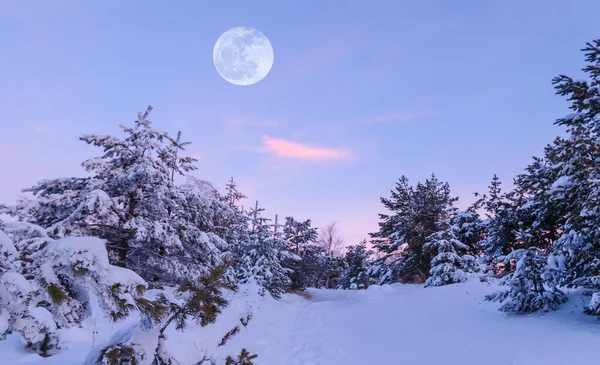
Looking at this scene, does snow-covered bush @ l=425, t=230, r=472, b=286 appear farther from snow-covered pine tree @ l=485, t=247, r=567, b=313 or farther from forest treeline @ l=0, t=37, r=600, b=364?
snow-covered pine tree @ l=485, t=247, r=567, b=313

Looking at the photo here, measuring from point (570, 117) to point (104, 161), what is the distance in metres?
14.3

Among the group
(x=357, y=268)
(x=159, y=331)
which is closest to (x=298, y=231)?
(x=357, y=268)

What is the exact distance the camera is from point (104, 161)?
436 inches

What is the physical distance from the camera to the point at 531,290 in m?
8.71

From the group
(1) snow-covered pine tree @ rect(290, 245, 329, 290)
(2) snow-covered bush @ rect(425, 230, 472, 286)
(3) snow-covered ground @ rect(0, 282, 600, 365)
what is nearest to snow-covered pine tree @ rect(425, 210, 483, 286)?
(2) snow-covered bush @ rect(425, 230, 472, 286)

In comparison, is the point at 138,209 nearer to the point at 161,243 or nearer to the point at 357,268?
the point at 161,243

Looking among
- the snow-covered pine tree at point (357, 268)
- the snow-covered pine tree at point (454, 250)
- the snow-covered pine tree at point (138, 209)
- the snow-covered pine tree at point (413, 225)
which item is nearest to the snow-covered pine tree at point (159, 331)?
the snow-covered pine tree at point (138, 209)

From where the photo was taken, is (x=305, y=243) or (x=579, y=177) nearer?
(x=579, y=177)

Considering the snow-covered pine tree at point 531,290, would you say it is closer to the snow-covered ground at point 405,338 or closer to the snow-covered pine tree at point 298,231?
the snow-covered ground at point 405,338

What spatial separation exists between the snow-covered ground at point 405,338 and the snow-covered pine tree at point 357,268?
23558 mm

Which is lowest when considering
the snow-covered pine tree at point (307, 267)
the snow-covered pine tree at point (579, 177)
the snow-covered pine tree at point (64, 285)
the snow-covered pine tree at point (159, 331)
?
the snow-covered pine tree at point (307, 267)

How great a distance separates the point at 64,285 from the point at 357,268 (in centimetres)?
3696

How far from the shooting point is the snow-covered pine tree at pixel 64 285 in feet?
7.41

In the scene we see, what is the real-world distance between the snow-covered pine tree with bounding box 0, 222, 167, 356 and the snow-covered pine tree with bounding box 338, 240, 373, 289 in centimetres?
3458
